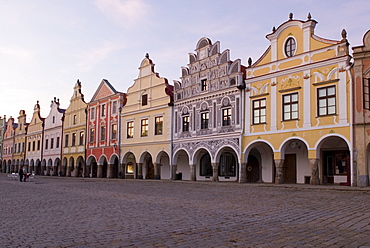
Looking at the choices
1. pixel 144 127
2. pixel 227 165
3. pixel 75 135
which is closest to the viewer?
pixel 227 165

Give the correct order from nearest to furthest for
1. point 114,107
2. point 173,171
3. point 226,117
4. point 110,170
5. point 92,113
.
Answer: point 226,117 → point 173,171 → point 110,170 → point 114,107 → point 92,113

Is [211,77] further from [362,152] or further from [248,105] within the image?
[362,152]

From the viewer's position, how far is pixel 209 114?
93.0 feet

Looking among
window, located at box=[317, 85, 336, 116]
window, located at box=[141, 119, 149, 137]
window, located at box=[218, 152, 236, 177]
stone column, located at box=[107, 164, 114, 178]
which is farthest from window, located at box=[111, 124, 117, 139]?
window, located at box=[317, 85, 336, 116]

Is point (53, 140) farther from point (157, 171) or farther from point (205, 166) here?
point (205, 166)

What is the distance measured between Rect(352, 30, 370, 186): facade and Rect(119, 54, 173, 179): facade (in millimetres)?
15947

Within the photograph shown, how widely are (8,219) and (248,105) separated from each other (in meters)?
19.3

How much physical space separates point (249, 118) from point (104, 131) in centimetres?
1968

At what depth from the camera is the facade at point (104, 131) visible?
38156 millimetres

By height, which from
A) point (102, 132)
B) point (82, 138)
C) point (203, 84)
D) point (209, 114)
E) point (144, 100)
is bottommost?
point (82, 138)

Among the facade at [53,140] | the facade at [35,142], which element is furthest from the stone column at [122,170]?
the facade at [35,142]

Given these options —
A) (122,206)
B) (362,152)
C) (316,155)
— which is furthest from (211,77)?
(122,206)

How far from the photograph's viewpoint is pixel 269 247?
219 inches

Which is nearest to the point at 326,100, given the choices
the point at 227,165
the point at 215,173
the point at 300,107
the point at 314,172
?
the point at 300,107
